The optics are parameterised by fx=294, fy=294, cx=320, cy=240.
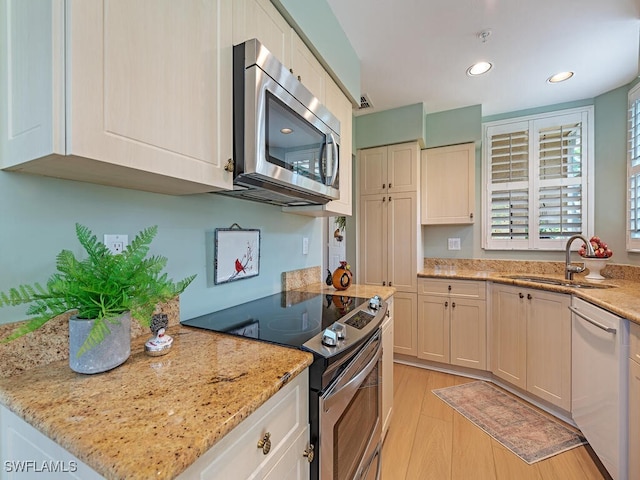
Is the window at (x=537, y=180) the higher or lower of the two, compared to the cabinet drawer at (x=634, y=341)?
higher

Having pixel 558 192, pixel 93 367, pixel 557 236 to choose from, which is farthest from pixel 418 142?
pixel 93 367

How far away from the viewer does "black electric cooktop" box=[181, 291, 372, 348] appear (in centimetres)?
107

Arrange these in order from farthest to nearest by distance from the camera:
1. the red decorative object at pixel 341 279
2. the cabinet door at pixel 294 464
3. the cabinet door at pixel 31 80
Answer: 1. the red decorative object at pixel 341 279
2. the cabinet door at pixel 294 464
3. the cabinet door at pixel 31 80

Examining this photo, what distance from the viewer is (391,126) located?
3035 mm

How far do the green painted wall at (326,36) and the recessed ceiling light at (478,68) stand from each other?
3.00ft

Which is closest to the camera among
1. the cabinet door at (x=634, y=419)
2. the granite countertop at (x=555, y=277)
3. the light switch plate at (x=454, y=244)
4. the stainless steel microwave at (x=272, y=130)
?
the stainless steel microwave at (x=272, y=130)

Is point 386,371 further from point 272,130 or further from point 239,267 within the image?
point 272,130

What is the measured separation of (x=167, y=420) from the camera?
0.55 metres

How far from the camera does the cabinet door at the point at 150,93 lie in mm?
631

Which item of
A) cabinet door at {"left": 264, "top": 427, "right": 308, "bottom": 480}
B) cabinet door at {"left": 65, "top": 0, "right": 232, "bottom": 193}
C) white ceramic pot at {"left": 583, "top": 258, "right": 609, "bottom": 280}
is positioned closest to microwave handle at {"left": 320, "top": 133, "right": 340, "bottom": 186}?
cabinet door at {"left": 65, "top": 0, "right": 232, "bottom": 193}

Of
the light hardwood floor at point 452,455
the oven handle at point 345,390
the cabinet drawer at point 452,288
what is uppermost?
the cabinet drawer at point 452,288

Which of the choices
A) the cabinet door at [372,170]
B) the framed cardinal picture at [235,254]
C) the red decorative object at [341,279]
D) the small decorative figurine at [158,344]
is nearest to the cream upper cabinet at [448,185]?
the cabinet door at [372,170]

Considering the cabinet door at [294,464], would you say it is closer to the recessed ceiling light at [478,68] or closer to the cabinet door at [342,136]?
the cabinet door at [342,136]

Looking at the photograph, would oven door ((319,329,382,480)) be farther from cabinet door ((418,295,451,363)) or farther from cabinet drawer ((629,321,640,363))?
cabinet door ((418,295,451,363))
